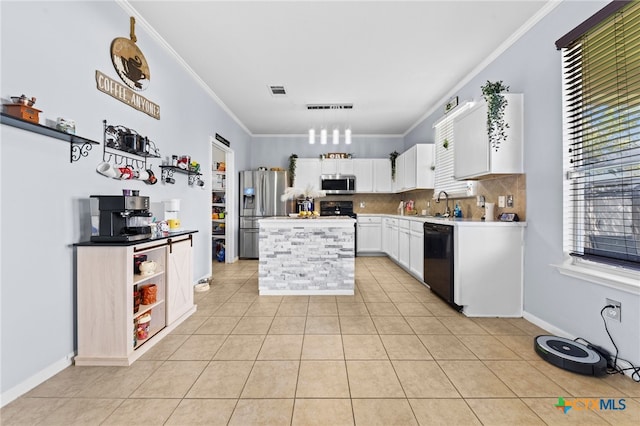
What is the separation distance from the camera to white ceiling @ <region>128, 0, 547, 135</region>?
2.51 m

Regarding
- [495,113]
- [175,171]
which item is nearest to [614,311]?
[495,113]

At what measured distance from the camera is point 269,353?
2.14 metres

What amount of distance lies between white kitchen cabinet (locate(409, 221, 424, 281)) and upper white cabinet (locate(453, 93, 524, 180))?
1.14 metres

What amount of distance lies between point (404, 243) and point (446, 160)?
151 centimetres

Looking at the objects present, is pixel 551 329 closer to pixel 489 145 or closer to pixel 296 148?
pixel 489 145

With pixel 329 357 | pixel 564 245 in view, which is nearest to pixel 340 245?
pixel 329 357

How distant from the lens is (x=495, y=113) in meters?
2.73

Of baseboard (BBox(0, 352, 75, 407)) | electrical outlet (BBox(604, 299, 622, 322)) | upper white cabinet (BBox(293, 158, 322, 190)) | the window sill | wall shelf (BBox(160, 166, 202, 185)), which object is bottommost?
baseboard (BBox(0, 352, 75, 407))

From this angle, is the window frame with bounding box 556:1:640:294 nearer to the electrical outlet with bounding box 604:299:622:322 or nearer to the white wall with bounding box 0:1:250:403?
the electrical outlet with bounding box 604:299:622:322

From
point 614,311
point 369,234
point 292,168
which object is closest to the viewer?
point 614,311

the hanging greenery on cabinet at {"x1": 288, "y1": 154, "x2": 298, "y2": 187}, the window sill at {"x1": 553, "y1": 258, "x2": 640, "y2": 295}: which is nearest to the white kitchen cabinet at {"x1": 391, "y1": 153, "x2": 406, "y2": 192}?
the hanging greenery on cabinet at {"x1": 288, "y1": 154, "x2": 298, "y2": 187}

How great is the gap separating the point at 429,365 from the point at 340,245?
179 cm

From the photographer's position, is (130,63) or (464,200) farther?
(464,200)

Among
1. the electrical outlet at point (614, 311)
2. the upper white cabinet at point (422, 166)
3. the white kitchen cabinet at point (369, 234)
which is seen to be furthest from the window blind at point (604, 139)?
the white kitchen cabinet at point (369, 234)
